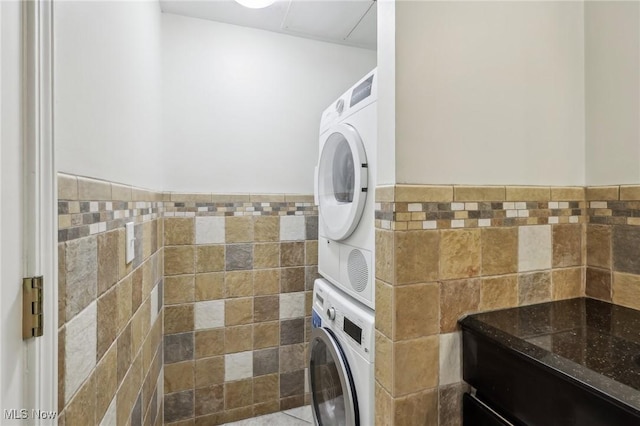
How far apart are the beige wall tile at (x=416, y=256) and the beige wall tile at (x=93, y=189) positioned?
816mm

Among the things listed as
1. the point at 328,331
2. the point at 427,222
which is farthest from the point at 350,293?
the point at 427,222

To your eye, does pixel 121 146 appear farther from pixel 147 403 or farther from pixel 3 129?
pixel 147 403

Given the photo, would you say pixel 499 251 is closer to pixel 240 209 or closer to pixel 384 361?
pixel 384 361

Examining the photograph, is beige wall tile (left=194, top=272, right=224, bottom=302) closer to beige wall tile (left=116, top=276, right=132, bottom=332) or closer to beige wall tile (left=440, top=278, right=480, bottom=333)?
beige wall tile (left=116, top=276, right=132, bottom=332)

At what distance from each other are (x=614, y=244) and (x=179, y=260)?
2.03m

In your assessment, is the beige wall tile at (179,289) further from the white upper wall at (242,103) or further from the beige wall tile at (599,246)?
the beige wall tile at (599,246)

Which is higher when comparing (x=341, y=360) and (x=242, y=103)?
(x=242, y=103)

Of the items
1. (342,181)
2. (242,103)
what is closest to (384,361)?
(342,181)

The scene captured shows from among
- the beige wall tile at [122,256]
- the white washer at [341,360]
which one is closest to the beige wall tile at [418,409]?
the white washer at [341,360]

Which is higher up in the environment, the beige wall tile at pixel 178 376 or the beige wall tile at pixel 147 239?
the beige wall tile at pixel 147 239

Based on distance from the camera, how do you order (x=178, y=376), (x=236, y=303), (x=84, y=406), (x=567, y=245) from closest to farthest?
(x=84, y=406)
(x=567, y=245)
(x=178, y=376)
(x=236, y=303)

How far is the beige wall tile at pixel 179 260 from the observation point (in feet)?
5.91

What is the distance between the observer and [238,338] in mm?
1935

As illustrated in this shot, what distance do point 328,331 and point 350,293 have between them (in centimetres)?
22
